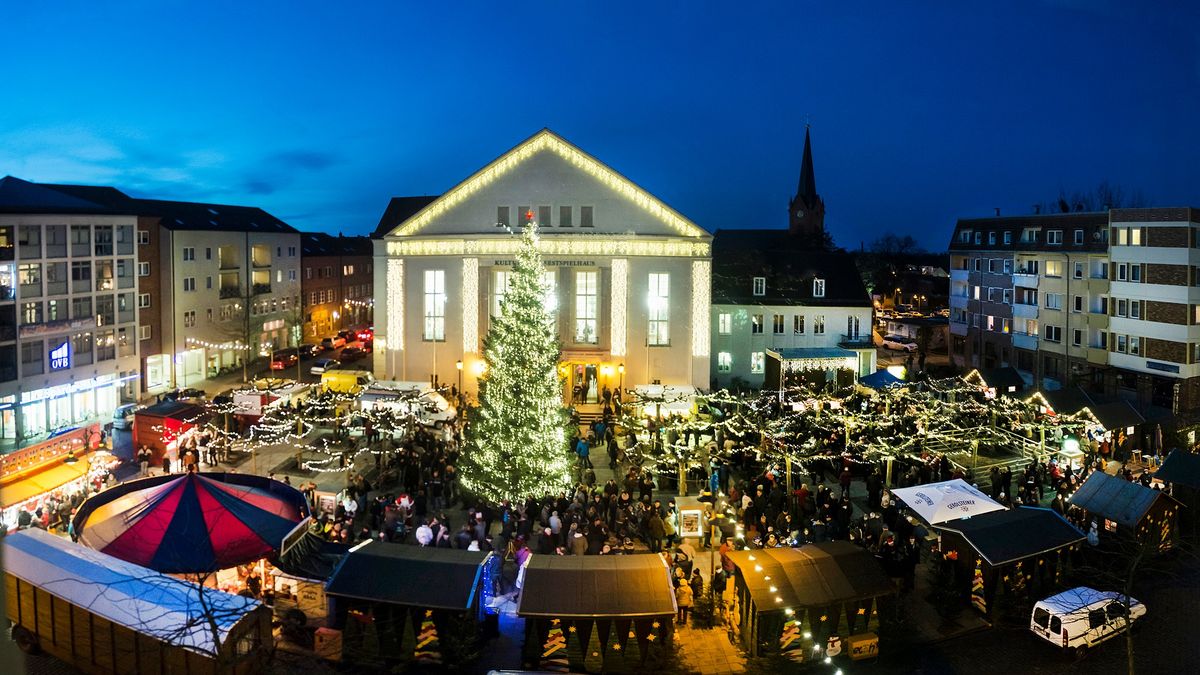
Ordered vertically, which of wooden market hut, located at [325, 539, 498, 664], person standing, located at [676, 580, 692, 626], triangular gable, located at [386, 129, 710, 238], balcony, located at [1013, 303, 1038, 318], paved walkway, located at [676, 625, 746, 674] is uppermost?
triangular gable, located at [386, 129, 710, 238]

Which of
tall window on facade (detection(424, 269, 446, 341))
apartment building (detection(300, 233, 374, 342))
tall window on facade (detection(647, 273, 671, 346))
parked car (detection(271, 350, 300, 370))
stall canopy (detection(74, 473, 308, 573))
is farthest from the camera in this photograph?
apartment building (detection(300, 233, 374, 342))

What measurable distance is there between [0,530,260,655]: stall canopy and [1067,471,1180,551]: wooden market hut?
19.7 m

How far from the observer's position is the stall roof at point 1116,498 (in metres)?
19.6

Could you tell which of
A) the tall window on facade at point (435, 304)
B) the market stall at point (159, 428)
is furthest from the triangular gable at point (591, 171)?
the market stall at point (159, 428)

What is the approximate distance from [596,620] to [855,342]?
1358 inches

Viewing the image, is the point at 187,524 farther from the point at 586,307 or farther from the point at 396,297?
the point at 586,307

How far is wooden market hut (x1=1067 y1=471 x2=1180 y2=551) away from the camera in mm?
19516

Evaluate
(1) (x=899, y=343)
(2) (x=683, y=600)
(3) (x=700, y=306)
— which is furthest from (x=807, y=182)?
(2) (x=683, y=600)

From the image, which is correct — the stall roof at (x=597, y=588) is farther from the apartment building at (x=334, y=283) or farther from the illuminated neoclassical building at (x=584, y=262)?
the apartment building at (x=334, y=283)

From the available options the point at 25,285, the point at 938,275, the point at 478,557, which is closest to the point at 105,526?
the point at 478,557

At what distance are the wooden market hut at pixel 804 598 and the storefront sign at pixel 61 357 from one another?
35.6 metres

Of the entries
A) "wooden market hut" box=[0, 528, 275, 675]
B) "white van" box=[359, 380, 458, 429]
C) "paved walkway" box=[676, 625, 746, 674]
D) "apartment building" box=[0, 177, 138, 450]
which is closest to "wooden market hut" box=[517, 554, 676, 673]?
"paved walkway" box=[676, 625, 746, 674]

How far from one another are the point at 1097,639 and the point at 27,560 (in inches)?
804

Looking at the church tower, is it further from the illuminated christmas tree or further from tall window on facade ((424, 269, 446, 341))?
the illuminated christmas tree
